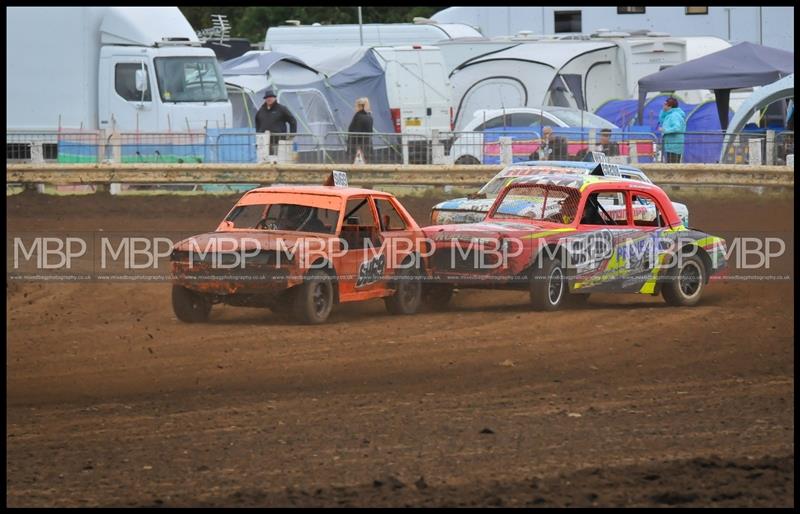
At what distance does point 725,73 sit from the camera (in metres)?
25.9

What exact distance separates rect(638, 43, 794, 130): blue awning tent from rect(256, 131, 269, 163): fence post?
851 centimetres

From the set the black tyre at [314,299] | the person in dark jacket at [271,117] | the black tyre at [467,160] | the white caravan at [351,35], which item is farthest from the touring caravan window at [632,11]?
the black tyre at [314,299]

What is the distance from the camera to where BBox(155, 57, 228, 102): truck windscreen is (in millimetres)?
24500

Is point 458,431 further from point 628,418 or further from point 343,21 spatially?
point 343,21

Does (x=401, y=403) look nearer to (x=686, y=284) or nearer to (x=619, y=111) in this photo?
(x=686, y=284)

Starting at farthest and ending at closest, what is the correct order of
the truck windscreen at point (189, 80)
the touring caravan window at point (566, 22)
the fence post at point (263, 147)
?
the touring caravan window at point (566, 22)
the truck windscreen at point (189, 80)
the fence post at point (263, 147)

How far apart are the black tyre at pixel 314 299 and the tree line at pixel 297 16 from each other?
41208 mm

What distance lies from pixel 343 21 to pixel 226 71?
23.4 meters

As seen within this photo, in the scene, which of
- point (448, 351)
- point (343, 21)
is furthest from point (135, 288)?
point (343, 21)

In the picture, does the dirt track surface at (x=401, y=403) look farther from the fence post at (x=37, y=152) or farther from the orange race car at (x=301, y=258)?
the fence post at (x=37, y=152)

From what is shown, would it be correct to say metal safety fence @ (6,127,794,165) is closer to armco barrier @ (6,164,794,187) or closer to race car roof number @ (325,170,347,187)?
armco barrier @ (6,164,794,187)

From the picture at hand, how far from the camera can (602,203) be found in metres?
13.8

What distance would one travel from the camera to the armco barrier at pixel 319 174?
68.4ft

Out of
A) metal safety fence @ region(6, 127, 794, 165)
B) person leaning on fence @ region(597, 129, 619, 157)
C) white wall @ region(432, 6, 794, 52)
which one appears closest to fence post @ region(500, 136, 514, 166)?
metal safety fence @ region(6, 127, 794, 165)
